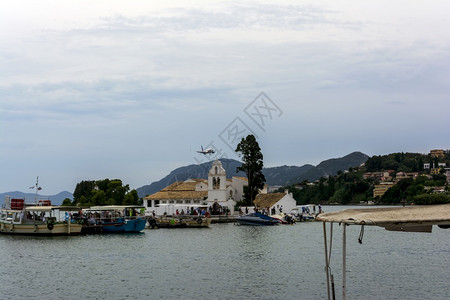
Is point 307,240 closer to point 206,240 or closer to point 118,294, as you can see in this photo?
point 206,240

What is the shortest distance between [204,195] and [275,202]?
463 inches

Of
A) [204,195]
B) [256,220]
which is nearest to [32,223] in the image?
[256,220]

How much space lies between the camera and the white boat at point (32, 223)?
59.6 meters

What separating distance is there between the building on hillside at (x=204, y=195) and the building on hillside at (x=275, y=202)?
14.1ft

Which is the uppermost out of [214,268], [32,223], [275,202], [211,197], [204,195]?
[204,195]

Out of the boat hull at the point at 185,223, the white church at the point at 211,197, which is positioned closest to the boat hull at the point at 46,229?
the boat hull at the point at 185,223

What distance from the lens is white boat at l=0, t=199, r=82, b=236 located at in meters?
59.6

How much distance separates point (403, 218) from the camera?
51.9ft

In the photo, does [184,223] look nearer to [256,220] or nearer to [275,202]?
[256,220]

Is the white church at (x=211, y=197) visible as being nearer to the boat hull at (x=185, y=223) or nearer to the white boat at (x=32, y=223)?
the boat hull at (x=185, y=223)

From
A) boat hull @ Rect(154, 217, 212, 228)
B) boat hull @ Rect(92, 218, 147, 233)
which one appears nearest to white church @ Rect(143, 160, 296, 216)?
boat hull @ Rect(154, 217, 212, 228)

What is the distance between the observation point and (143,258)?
1625 inches

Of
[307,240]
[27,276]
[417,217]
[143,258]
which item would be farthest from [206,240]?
[417,217]

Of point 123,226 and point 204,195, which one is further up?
point 204,195
